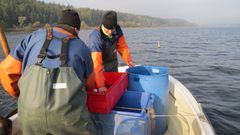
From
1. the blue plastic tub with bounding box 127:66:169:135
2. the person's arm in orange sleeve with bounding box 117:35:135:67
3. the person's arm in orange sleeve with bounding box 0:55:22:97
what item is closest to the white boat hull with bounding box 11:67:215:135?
the blue plastic tub with bounding box 127:66:169:135

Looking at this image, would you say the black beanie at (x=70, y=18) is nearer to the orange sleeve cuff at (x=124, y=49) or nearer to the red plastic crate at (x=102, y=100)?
the red plastic crate at (x=102, y=100)

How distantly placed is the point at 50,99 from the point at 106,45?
2.50 meters

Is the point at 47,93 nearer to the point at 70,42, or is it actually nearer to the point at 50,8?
the point at 70,42

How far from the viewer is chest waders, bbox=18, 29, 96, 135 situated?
215 centimetres

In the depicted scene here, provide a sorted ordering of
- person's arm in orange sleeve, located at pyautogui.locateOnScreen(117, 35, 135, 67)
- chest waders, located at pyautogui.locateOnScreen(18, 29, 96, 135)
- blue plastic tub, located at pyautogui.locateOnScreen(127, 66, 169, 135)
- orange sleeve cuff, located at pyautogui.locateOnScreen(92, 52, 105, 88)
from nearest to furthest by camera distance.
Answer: chest waders, located at pyautogui.locateOnScreen(18, 29, 96, 135) < orange sleeve cuff, located at pyautogui.locateOnScreen(92, 52, 105, 88) < blue plastic tub, located at pyautogui.locateOnScreen(127, 66, 169, 135) < person's arm in orange sleeve, located at pyautogui.locateOnScreen(117, 35, 135, 67)

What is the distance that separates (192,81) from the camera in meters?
12.1

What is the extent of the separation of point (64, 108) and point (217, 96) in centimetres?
842

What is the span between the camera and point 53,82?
2152 mm

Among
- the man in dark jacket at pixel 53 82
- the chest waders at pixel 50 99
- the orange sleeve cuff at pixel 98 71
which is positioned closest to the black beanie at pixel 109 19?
the orange sleeve cuff at pixel 98 71

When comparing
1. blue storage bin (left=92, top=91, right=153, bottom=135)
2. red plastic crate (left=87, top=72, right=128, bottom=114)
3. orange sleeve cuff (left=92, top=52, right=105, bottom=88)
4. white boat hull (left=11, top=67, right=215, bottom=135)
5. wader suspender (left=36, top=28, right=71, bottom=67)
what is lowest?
white boat hull (left=11, top=67, right=215, bottom=135)

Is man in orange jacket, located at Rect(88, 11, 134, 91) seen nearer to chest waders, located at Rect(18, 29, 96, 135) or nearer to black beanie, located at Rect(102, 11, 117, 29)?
black beanie, located at Rect(102, 11, 117, 29)

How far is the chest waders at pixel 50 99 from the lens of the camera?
2.15 meters

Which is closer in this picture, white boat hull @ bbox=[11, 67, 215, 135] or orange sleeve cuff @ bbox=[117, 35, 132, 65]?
white boat hull @ bbox=[11, 67, 215, 135]

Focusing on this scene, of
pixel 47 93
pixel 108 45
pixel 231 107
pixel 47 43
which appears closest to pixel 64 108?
pixel 47 93
